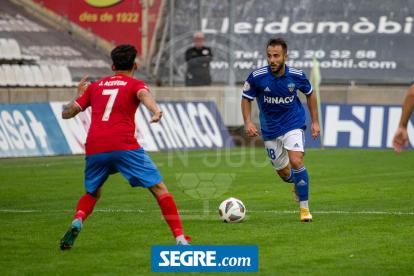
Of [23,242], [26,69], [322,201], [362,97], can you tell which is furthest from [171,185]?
[362,97]

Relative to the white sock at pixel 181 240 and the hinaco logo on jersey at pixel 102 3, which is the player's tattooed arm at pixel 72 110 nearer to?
the white sock at pixel 181 240

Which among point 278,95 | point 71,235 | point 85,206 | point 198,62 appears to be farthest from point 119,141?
point 198,62

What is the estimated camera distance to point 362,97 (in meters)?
19.6

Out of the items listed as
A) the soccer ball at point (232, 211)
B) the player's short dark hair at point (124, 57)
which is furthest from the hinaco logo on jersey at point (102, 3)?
the player's short dark hair at point (124, 57)

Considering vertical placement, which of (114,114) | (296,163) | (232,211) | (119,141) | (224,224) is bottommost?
(224,224)

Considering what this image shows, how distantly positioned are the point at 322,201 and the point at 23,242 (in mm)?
4367

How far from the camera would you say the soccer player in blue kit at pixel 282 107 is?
7.74m

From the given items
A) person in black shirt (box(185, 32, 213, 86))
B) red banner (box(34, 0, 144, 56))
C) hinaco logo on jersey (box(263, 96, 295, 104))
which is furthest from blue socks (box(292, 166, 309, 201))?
red banner (box(34, 0, 144, 56))

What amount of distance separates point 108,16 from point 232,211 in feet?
50.7

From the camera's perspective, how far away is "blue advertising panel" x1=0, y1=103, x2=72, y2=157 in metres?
14.2

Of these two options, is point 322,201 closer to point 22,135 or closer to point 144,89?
point 144,89

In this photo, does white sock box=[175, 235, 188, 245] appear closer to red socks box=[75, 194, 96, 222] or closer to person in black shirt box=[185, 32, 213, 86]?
red socks box=[75, 194, 96, 222]

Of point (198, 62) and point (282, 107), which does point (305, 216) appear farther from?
point (198, 62)

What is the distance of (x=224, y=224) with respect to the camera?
7371 mm
